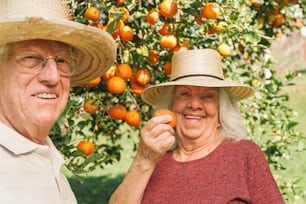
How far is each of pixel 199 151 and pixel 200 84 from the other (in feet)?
1.18

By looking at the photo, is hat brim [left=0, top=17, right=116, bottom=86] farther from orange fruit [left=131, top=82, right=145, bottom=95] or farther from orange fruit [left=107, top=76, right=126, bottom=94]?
orange fruit [left=131, top=82, right=145, bottom=95]

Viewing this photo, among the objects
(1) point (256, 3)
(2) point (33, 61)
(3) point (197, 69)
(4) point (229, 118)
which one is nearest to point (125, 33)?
(3) point (197, 69)

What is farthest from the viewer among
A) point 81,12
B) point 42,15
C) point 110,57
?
point 81,12

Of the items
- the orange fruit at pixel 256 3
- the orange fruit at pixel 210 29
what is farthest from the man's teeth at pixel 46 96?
the orange fruit at pixel 256 3

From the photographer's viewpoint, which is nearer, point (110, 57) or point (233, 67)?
point (110, 57)

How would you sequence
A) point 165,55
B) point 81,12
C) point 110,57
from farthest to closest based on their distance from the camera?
1. point 165,55
2. point 81,12
3. point 110,57

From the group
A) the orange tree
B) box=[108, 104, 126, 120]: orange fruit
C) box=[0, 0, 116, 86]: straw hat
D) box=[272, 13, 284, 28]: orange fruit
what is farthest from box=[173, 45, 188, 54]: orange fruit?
box=[272, 13, 284, 28]: orange fruit

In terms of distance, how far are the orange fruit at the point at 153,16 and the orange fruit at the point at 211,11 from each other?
26cm

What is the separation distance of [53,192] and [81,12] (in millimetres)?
1577

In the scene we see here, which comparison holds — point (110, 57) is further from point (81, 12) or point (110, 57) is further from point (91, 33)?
point (81, 12)

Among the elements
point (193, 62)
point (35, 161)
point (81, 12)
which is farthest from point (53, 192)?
point (81, 12)

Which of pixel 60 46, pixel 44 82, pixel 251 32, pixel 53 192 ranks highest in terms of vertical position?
pixel 251 32

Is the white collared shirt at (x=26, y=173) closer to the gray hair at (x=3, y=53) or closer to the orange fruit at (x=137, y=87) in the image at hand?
the gray hair at (x=3, y=53)

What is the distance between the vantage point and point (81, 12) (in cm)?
310
